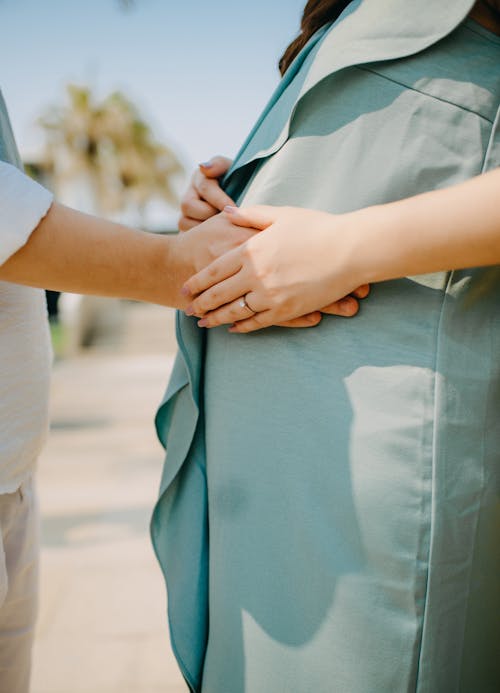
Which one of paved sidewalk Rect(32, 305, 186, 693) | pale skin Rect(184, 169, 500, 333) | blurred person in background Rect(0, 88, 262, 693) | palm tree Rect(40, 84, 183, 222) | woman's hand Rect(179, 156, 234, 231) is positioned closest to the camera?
pale skin Rect(184, 169, 500, 333)

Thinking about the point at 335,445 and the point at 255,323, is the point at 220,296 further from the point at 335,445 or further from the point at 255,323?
the point at 335,445

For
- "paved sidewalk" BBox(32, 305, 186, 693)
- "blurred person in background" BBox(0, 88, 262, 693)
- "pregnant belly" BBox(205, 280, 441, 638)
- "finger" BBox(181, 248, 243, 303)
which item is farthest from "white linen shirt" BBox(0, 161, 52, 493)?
"paved sidewalk" BBox(32, 305, 186, 693)

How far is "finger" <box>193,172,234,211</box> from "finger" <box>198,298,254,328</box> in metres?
0.25

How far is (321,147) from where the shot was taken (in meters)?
1.21

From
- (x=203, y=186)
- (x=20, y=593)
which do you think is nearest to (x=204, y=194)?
(x=203, y=186)

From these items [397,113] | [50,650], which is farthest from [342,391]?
[50,650]

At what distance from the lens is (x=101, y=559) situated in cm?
364

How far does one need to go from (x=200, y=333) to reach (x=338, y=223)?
1.26 ft

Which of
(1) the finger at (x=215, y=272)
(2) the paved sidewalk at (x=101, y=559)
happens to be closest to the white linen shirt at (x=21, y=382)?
(1) the finger at (x=215, y=272)

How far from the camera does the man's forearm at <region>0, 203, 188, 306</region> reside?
120cm

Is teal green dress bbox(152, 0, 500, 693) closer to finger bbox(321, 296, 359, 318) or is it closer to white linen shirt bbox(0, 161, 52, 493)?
finger bbox(321, 296, 359, 318)

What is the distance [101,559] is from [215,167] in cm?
274

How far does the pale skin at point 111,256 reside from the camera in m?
1.20

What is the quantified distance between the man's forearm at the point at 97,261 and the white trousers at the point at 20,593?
501mm
